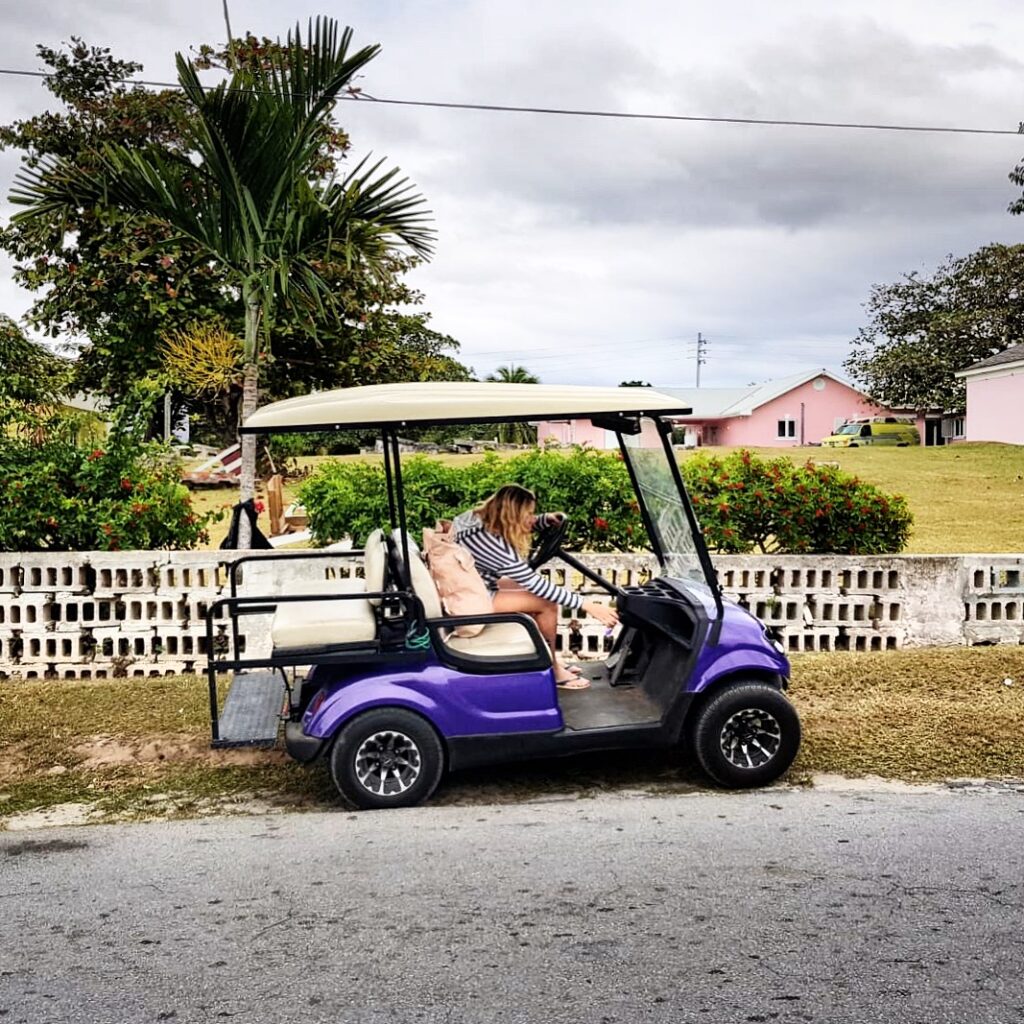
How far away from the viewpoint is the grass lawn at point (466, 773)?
200 inches

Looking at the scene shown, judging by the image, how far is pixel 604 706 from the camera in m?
5.23

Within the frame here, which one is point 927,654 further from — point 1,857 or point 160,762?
point 1,857

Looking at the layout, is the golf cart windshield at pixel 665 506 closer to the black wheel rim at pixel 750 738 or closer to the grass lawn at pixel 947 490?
the black wheel rim at pixel 750 738

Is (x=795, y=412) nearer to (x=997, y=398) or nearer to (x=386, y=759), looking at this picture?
(x=997, y=398)

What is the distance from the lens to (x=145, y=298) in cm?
1859

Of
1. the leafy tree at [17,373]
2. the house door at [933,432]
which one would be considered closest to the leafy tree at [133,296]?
the leafy tree at [17,373]

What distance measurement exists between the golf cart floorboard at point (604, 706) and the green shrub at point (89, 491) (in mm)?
3969

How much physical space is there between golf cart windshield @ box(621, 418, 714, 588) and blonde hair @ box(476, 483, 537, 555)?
25.9 inches

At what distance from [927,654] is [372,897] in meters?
5.09

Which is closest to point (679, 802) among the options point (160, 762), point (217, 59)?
point (160, 762)

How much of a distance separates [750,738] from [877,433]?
40510 mm

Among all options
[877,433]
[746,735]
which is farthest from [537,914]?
[877,433]

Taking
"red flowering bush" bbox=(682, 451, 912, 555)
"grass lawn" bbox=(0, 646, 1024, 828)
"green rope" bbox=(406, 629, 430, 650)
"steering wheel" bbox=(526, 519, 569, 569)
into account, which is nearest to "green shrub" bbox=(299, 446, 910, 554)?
"red flowering bush" bbox=(682, 451, 912, 555)

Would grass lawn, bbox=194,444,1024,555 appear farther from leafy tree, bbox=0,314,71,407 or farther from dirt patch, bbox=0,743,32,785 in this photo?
dirt patch, bbox=0,743,32,785
